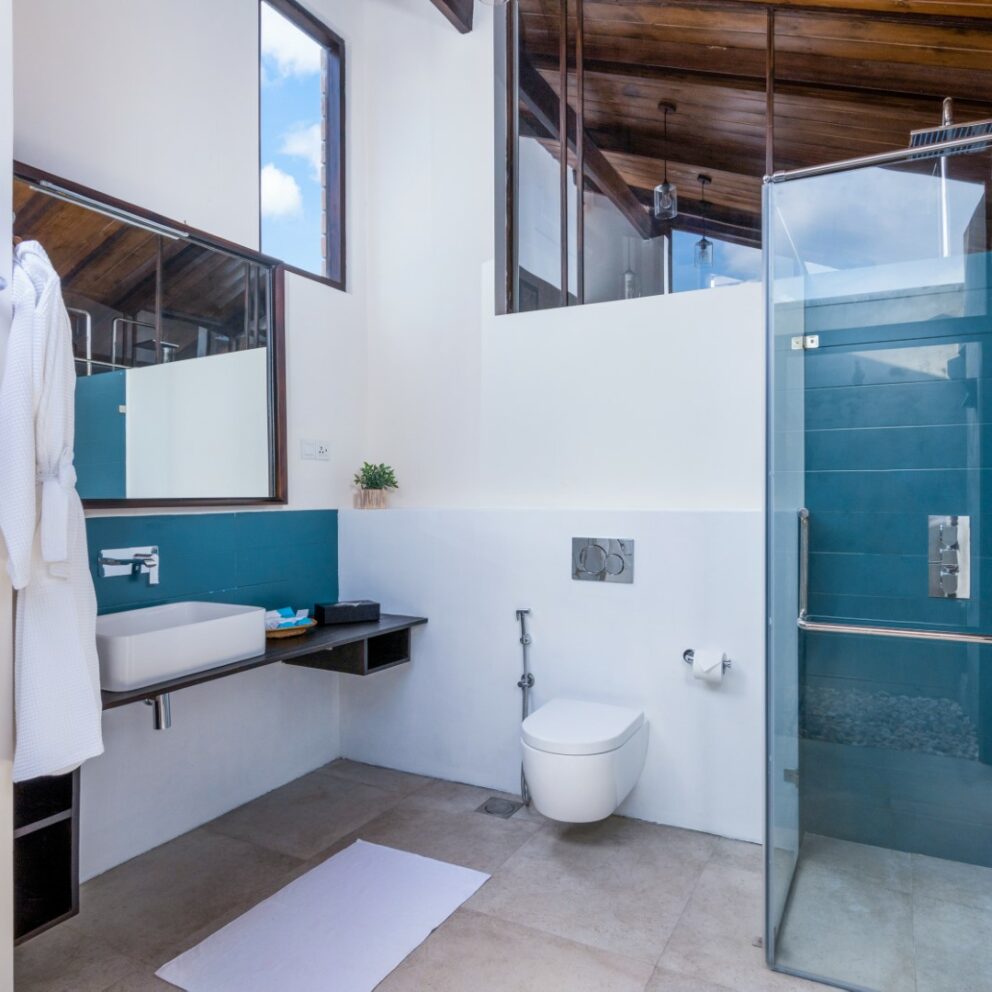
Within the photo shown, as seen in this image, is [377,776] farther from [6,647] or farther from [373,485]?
[6,647]

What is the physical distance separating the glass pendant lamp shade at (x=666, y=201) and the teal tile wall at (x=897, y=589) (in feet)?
3.17

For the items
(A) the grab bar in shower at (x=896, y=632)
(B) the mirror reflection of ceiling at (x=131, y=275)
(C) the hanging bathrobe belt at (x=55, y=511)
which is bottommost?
(A) the grab bar in shower at (x=896, y=632)

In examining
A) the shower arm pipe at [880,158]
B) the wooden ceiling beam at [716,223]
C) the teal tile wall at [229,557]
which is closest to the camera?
the shower arm pipe at [880,158]

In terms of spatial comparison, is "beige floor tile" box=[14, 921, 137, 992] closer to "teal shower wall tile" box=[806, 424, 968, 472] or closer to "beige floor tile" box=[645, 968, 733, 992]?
"beige floor tile" box=[645, 968, 733, 992]

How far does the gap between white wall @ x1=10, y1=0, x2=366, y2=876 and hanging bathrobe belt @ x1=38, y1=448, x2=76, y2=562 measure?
1.23 ft

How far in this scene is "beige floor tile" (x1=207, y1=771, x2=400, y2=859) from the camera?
2.62 meters

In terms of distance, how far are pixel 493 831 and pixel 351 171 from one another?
10.0 ft

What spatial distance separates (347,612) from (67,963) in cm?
145

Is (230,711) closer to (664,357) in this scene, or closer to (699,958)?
(699,958)

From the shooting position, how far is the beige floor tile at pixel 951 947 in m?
1.82

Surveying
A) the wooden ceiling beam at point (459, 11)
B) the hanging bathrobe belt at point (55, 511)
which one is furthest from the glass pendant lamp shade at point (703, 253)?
the hanging bathrobe belt at point (55, 511)

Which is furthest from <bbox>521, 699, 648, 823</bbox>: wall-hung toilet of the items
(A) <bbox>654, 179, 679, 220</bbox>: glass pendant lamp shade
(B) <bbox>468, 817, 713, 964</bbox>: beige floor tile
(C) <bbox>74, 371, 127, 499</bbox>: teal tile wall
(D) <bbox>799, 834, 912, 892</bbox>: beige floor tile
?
(A) <bbox>654, 179, 679, 220</bbox>: glass pendant lamp shade

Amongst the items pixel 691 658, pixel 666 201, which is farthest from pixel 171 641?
pixel 666 201

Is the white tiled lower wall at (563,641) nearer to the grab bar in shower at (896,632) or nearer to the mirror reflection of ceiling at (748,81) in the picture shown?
the grab bar in shower at (896,632)
